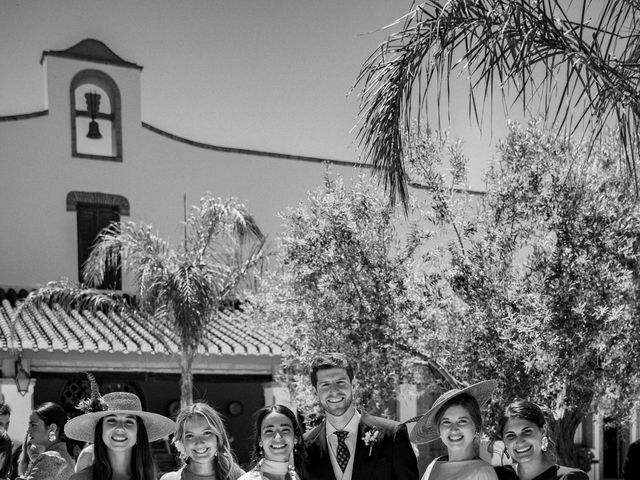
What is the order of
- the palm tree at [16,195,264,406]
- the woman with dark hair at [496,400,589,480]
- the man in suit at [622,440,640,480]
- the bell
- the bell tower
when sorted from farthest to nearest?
1. the bell
2. the bell tower
3. the palm tree at [16,195,264,406]
4. the man in suit at [622,440,640,480]
5. the woman with dark hair at [496,400,589,480]

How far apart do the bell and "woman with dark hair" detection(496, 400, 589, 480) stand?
48.5 ft

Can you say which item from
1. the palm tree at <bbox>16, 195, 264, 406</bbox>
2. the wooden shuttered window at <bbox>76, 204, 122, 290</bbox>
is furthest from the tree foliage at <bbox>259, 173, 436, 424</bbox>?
the wooden shuttered window at <bbox>76, 204, 122, 290</bbox>

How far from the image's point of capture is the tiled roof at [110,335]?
13711mm

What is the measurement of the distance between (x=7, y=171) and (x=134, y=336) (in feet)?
15.9

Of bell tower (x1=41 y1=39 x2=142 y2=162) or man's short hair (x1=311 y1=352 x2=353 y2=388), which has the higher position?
bell tower (x1=41 y1=39 x2=142 y2=162)

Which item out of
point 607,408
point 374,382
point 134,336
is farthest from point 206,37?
point 607,408

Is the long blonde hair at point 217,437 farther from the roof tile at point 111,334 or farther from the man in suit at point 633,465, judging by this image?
the roof tile at point 111,334

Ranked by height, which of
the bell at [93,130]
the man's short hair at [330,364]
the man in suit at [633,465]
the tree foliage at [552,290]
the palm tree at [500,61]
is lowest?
the man in suit at [633,465]

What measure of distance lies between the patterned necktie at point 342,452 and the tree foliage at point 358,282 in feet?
13.5

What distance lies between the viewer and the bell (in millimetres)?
17812

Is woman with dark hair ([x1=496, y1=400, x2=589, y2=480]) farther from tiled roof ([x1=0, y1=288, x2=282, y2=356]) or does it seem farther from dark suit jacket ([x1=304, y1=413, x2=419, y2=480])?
tiled roof ([x1=0, y1=288, x2=282, y2=356])

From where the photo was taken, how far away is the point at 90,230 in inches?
692

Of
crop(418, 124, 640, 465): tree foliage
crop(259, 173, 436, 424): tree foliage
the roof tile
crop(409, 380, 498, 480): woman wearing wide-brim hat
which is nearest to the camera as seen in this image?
crop(409, 380, 498, 480): woman wearing wide-brim hat

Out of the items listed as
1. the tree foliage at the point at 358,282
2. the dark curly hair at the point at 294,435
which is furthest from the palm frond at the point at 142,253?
the dark curly hair at the point at 294,435
